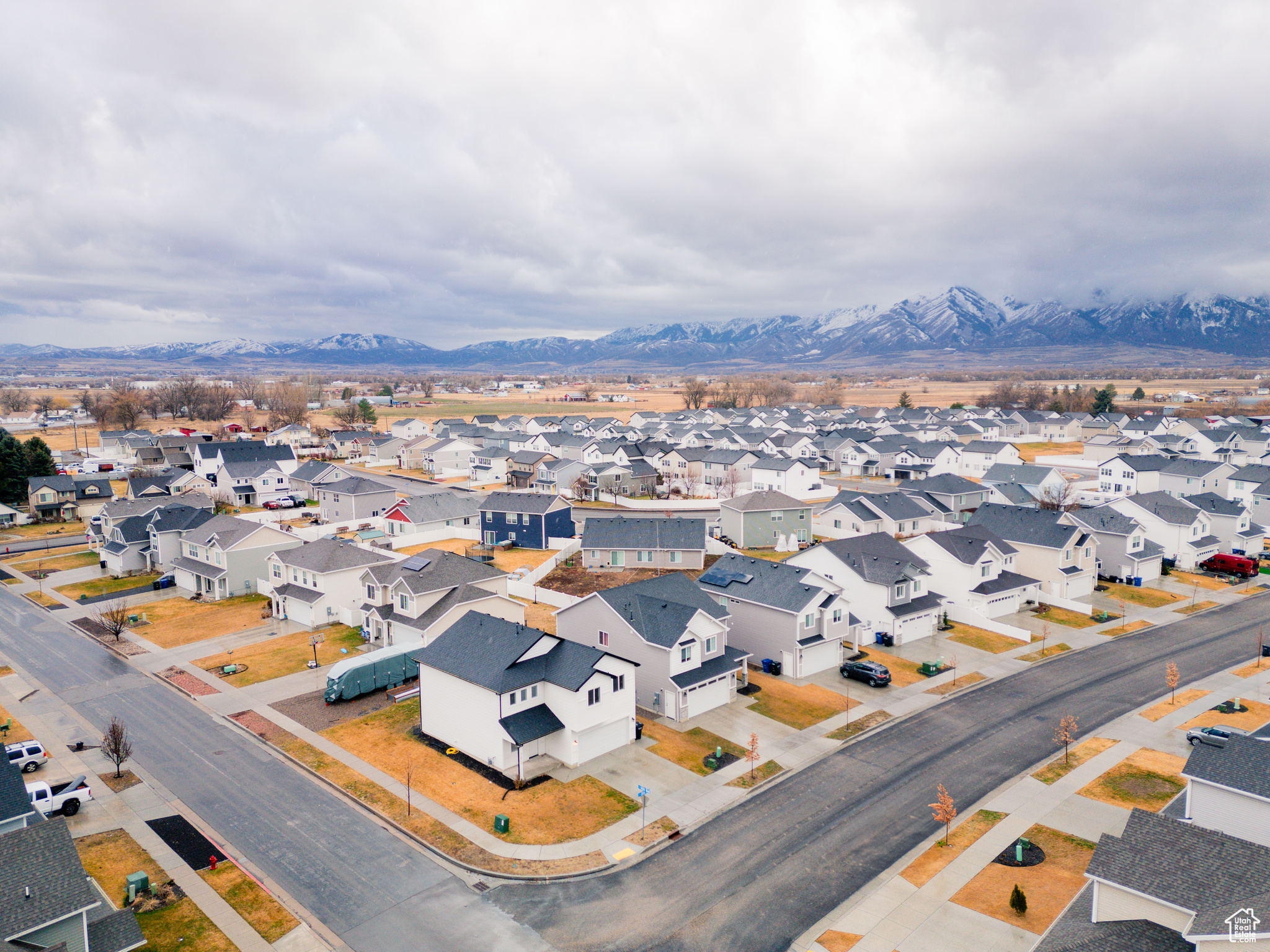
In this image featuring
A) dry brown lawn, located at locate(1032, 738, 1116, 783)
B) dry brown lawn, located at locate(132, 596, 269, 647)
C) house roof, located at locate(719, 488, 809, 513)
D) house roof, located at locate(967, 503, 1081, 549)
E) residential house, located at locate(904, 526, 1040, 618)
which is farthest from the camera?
house roof, located at locate(719, 488, 809, 513)

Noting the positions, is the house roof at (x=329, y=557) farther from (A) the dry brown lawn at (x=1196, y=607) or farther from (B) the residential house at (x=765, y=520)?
(A) the dry brown lawn at (x=1196, y=607)

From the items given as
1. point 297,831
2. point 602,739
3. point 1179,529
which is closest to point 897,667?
point 602,739

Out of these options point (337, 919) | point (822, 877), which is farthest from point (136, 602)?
point (822, 877)

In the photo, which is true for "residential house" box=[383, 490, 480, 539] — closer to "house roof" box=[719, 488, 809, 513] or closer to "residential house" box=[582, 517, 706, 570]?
"residential house" box=[582, 517, 706, 570]

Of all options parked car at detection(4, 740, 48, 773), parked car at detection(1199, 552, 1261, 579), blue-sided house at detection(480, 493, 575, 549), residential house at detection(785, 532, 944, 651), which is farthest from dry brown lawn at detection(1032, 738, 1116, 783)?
blue-sided house at detection(480, 493, 575, 549)

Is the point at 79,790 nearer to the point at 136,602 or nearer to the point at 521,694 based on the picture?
the point at 521,694

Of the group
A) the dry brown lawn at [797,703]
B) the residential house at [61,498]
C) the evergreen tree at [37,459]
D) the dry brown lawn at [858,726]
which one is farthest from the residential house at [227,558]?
the evergreen tree at [37,459]

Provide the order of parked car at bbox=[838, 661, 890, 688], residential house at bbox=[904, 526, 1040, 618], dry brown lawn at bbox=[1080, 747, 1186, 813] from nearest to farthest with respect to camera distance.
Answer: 1. dry brown lawn at bbox=[1080, 747, 1186, 813]
2. parked car at bbox=[838, 661, 890, 688]
3. residential house at bbox=[904, 526, 1040, 618]
